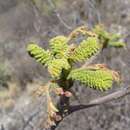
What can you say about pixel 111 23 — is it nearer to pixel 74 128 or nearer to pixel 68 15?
pixel 68 15

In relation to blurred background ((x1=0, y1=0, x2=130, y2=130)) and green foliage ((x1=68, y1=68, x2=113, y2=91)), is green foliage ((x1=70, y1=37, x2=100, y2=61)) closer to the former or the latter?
green foliage ((x1=68, y1=68, x2=113, y2=91))

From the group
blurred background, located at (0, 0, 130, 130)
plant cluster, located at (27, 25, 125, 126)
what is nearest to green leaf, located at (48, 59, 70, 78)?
plant cluster, located at (27, 25, 125, 126)

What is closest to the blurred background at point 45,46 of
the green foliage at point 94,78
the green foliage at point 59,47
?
the green foliage at point 59,47

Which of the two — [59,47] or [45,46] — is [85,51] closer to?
[59,47]

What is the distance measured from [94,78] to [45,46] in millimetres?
4300

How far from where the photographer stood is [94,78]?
1.20 m

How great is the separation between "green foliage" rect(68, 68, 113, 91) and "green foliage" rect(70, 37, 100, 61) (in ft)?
0.12

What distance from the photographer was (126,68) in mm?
5121

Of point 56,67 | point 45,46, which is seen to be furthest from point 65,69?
point 45,46

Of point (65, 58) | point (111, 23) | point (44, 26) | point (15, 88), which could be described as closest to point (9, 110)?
point (15, 88)

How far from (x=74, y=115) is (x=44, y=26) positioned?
175cm

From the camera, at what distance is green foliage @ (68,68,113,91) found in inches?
46.2

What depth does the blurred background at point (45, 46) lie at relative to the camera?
15.5ft

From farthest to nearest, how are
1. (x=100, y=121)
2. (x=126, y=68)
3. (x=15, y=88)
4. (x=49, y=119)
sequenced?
(x=15, y=88)
(x=126, y=68)
(x=100, y=121)
(x=49, y=119)
